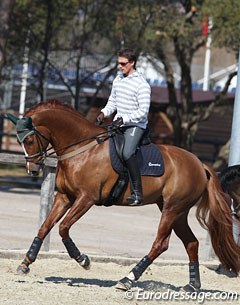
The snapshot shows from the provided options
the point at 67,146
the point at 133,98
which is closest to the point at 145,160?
the point at 133,98

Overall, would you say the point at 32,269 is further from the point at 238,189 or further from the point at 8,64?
the point at 8,64

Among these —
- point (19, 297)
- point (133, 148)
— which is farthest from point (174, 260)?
point (19, 297)

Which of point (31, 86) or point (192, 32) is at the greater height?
point (192, 32)

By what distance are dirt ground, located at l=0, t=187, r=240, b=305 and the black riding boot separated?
103cm

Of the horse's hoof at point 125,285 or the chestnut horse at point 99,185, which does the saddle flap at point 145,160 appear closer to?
the chestnut horse at point 99,185

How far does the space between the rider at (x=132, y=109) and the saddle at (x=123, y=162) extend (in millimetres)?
78

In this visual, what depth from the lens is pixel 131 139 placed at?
9703mm

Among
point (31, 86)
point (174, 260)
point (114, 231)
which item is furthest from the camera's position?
point (31, 86)

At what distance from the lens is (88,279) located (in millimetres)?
10461

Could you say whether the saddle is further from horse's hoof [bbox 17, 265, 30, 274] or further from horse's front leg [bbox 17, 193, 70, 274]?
horse's hoof [bbox 17, 265, 30, 274]

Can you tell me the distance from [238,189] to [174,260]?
168 centimetres

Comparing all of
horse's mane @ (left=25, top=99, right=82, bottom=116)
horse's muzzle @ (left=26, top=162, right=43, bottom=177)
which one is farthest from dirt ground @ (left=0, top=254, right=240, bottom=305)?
horse's mane @ (left=25, top=99, right=82, bottom=116)

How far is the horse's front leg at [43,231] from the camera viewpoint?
31.6 ft

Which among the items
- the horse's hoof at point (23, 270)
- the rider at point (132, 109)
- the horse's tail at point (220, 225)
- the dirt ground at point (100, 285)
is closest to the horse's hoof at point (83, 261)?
the dirt ground at point (100, 285)
